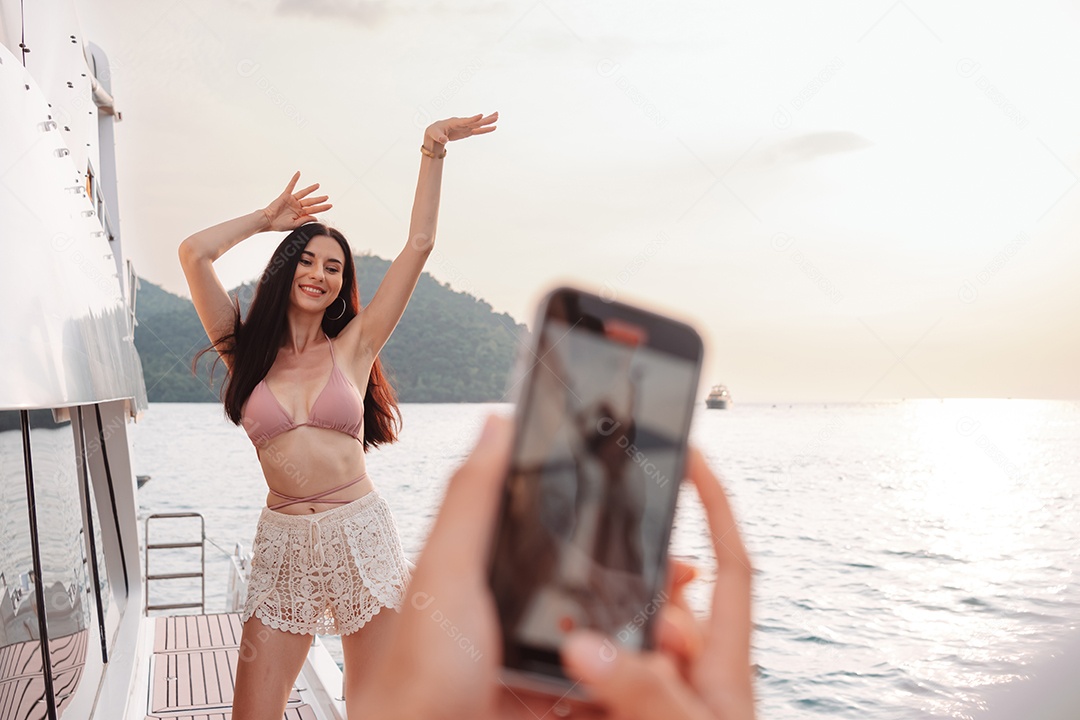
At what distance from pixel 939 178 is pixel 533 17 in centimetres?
2399

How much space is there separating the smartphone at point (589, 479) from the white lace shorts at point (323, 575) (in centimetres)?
197

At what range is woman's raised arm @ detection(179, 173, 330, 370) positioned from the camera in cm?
243

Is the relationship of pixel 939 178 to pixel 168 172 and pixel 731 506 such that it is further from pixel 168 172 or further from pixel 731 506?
pixel 731 506

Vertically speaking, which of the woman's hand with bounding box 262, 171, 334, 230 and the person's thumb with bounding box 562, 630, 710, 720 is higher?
the woman's hand with bounding box 262, 171, 334, 230

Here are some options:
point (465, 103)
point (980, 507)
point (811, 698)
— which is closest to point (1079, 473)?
point (980, 507)

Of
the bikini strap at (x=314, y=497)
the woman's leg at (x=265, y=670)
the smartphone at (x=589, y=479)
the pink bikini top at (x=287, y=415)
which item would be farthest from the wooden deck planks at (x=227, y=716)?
the smartphone at (x=589, y=479)

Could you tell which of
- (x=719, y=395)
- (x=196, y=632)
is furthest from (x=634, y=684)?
(x=719, y=395)

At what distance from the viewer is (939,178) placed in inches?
1890

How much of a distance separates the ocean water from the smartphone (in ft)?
1.35

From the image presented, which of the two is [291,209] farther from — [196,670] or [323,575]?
[196,670]

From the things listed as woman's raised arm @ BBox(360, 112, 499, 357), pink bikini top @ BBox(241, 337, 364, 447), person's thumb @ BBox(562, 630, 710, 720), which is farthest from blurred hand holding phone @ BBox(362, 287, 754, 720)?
pink bikini top @ BBox(241, 337, 364, 447)

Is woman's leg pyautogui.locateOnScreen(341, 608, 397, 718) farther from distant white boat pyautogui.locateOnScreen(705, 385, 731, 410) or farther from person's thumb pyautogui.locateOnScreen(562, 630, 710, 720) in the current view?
person's thumb pyautogui.locateOnScreen(562, 630, 710, 720)

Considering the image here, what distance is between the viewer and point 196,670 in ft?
16.1

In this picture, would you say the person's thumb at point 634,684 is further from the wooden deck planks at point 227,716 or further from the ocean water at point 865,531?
the wooden deck planks at point 227,716
